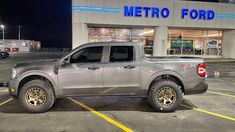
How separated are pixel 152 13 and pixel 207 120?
17.6 metres

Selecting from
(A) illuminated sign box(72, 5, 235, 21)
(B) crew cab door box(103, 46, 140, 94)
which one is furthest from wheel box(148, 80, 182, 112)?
(A) illuminated sign box(72, 5, 235, 21)

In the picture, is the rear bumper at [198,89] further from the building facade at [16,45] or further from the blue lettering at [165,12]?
the building facade at [16,45]

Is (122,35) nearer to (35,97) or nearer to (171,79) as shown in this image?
(171,79)

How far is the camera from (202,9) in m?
22.2

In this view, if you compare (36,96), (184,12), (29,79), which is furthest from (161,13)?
(36,96)

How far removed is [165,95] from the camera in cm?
542

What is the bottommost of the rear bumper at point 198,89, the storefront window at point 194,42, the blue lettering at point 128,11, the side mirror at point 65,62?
the rear bumper at point 198,89

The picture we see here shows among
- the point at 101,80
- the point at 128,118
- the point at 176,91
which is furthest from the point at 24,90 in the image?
the point at 176,91

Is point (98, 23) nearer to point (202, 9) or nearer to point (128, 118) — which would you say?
point (202, 9)

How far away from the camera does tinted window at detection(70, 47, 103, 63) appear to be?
546cm

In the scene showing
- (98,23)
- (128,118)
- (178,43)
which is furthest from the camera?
(178,43)

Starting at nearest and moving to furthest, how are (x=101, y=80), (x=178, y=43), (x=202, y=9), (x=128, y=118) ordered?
(x=128, y=118)
(x=101, y=80)
(x=202, y=9)
(x=178, y=43)

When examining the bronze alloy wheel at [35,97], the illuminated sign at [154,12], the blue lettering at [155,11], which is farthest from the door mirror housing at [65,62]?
the blue lettering at [155,11]

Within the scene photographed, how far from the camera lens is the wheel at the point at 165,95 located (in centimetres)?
534
